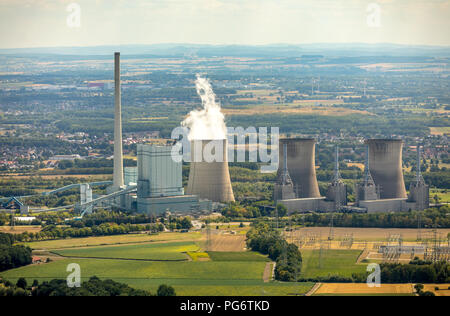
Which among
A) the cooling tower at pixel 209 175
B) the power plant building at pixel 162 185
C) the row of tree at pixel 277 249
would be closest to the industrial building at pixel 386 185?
the cooling tower at pixel 209 175

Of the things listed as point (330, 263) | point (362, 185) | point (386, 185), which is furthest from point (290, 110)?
point (330, 263)

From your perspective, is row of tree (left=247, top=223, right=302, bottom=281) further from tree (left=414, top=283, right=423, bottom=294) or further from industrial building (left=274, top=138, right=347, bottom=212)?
industrial building (left=274, top=138, right=347, bottom=212)

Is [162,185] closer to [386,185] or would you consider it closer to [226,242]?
[226,242]

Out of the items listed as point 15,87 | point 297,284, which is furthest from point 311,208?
point 15,87

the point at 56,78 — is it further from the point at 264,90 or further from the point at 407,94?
the point at 407,94

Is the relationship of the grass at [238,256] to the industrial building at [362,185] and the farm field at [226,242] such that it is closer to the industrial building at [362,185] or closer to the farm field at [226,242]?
the farm field at [226,242]

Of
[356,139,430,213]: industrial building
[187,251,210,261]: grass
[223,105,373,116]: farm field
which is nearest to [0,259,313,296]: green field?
[187,251,210,261]: grass
